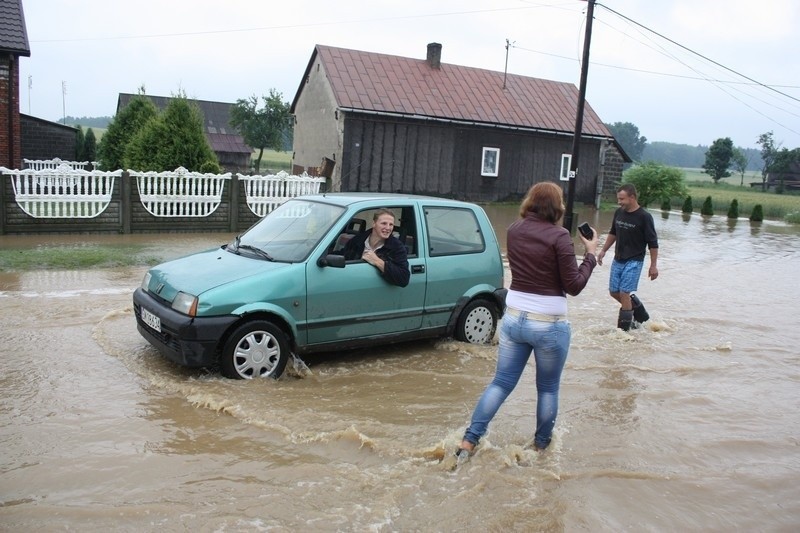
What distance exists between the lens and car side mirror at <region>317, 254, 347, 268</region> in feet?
20.2

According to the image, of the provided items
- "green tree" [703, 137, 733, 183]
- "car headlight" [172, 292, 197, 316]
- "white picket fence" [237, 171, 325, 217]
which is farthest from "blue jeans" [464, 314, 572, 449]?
"green tree" [703, 137, 733, 183]

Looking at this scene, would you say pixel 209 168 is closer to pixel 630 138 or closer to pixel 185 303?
pixel 185 303

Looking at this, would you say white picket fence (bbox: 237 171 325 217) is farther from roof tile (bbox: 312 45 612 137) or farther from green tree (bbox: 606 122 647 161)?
green tree (bbox: 606 122 647 161)

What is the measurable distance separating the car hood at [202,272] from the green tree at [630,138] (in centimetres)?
13891

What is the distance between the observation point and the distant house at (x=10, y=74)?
18469mm

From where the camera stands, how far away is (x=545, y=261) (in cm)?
453

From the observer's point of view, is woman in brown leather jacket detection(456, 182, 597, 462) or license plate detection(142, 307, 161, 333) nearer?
woman in brown leather jacket detection(456, 182, 597, 462)

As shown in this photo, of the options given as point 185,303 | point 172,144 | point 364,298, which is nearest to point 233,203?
point 172,144

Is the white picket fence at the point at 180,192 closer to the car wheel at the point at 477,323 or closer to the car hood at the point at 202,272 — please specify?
the car hood at the point at 202,272

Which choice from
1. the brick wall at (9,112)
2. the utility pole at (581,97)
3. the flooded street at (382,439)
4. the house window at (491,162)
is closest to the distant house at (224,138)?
the house window at (491,162)

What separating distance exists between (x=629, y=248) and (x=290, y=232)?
418 cm

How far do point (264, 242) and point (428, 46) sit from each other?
81.0 ft

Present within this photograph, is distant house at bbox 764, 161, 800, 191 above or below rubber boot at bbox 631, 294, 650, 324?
above

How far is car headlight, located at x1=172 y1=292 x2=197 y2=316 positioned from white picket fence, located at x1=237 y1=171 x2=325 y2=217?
11.0 m
